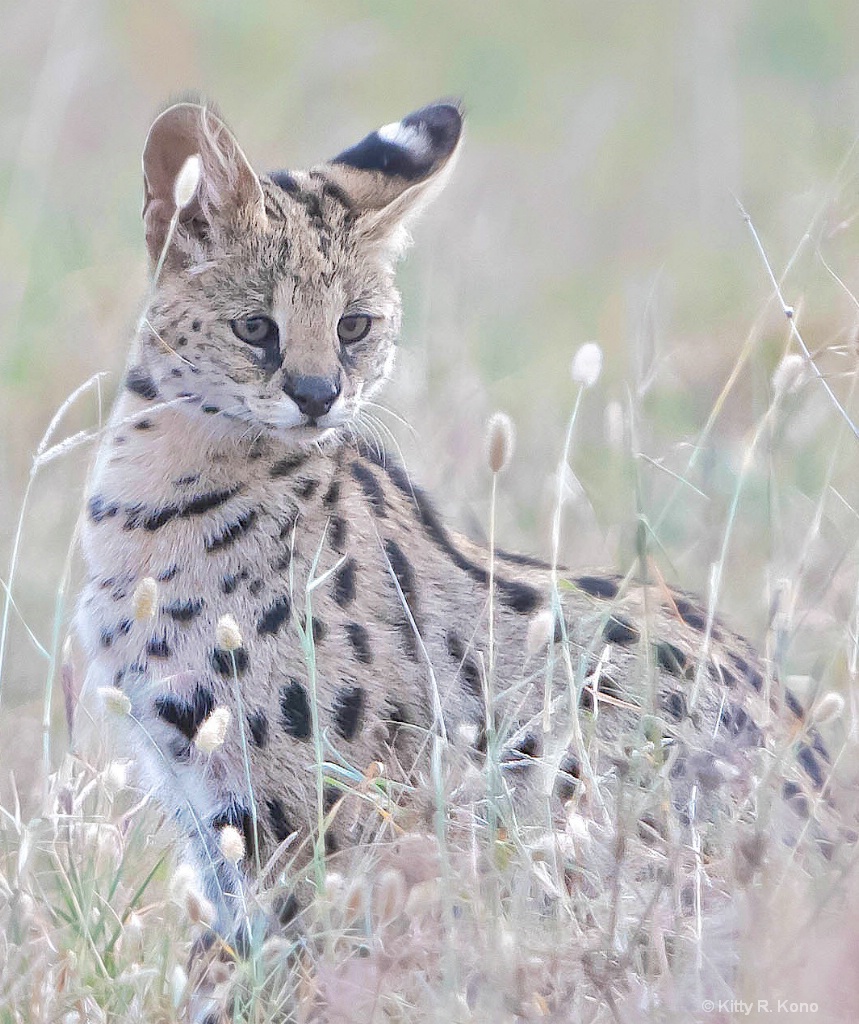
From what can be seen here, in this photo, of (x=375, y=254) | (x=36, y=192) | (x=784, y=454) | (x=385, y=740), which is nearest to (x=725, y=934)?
(x=385, y=740)

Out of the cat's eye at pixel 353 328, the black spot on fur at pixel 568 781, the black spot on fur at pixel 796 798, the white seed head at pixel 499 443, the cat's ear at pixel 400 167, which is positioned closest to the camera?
the white seed head at pixel 499 443

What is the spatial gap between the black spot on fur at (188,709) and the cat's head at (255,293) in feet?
2.21

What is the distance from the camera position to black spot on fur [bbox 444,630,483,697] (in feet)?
12.4

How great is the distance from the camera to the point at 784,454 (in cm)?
559

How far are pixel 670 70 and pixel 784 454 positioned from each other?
6.17 m

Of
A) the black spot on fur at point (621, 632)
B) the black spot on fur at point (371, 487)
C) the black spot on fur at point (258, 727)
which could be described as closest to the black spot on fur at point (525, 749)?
the black spot on fur at point (621, 632)

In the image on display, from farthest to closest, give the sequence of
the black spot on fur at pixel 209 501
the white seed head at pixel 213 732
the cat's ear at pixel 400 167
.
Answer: the cat's ear at pixel 400 167, the black spot on fur at pixel 209 501, the white seed head at pixel 213 732

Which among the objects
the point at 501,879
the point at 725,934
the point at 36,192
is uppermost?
the point at 36,192

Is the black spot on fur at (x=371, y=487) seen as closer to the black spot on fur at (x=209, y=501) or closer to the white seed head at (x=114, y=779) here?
the black spot on fur at (x=209, y=501)

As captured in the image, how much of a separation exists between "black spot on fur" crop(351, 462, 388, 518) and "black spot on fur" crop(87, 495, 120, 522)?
2.09ft

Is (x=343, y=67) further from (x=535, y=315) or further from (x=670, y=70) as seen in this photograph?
(x=670, y=70)

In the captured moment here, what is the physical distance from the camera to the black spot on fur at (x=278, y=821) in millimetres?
3527

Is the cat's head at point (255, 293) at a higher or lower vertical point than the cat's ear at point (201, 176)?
lower

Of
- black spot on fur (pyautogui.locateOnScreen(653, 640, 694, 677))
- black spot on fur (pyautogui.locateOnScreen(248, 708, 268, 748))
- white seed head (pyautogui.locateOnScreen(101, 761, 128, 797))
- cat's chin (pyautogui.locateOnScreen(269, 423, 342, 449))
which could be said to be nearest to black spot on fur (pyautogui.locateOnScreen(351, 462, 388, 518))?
cat's chin (pyautogui.locateOnScreen(269, 423, 342, 449))
